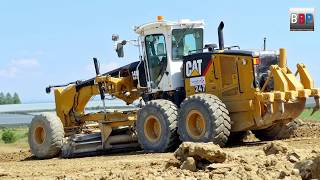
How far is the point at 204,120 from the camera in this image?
13898 millimetres

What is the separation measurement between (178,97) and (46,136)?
152 inches

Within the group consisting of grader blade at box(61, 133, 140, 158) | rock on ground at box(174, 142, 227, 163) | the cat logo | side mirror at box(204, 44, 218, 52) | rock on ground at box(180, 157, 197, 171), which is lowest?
grader blade at box(61, 133, 140, 158)

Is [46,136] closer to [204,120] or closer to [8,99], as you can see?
[204,120]

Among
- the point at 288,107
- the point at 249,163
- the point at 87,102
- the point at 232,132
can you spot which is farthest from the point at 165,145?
the point at 249,163

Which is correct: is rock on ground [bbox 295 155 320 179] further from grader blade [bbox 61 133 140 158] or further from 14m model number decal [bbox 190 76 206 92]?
grader blade [bbox 61 133 140 158]

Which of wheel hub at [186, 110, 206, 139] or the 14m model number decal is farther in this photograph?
the 14m model number decal

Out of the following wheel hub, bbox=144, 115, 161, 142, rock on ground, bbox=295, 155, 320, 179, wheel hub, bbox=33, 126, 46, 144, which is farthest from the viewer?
wheel hub, bbox=33, 126, 46, 144

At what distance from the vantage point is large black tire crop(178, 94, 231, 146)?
1370 centimetres

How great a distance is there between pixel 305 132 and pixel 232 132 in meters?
3.56

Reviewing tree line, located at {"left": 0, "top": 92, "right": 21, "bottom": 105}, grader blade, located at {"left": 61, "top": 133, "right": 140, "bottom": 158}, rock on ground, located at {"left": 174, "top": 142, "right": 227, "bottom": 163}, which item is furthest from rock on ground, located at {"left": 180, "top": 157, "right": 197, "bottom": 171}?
tree line, located at {"left": 0, "top": 92, "right": 21, "bottom": 105}

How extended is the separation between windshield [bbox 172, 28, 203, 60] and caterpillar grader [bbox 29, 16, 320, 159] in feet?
0.08

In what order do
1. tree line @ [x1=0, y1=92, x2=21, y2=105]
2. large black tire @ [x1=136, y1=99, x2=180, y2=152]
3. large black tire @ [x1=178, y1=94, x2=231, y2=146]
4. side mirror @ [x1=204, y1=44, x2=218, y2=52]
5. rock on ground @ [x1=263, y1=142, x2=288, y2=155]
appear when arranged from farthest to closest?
1. tree line @ [x1=0, y1=92, x2=21, y2=105]
2. side mirror @ [x1=204, y1=44, x2=218, y2=52]
3. large black tire @ [x1=136, y1=99, x2=180, y2=152]
4. large black tire @ [x1=178, y1=94, x2=231, y2=146]
5. rock on ground @ [x1=263, y1=142, x2=288, y2=155]

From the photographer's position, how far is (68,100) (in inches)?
723

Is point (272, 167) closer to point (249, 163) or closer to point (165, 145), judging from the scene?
point (249, 163)
